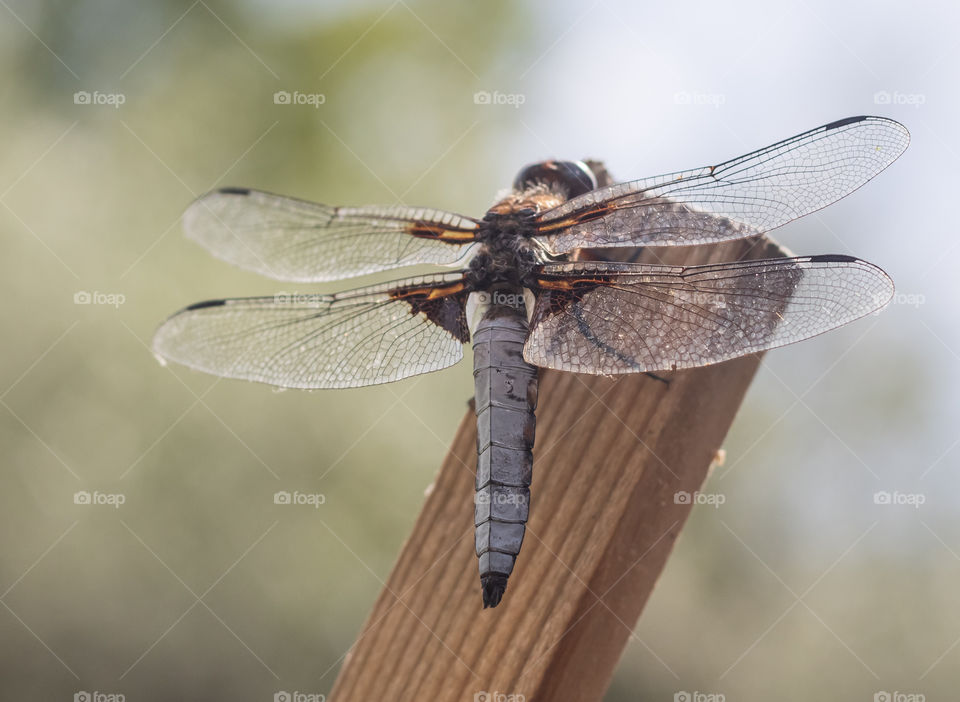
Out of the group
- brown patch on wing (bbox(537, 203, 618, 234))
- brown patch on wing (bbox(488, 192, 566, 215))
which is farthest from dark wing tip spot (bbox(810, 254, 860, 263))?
brown patch on wing (bbox(488, 192, 566, 215))

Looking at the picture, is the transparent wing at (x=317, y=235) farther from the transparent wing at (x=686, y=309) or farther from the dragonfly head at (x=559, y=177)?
the transparent wing at (x=686, y=309)

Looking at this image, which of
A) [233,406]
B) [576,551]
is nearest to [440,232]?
[576,551]

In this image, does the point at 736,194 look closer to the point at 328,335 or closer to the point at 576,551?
the point at 576,551

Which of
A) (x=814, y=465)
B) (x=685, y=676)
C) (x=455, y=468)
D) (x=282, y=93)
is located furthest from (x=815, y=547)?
(x=282, y=93)

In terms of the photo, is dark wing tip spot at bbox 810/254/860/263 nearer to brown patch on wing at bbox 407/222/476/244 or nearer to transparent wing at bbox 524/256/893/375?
transparent wing at bbox 524/256/893/375

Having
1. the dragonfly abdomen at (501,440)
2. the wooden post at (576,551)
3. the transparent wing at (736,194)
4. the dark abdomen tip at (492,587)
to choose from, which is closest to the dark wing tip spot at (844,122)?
the transparent wing at (736,194)
